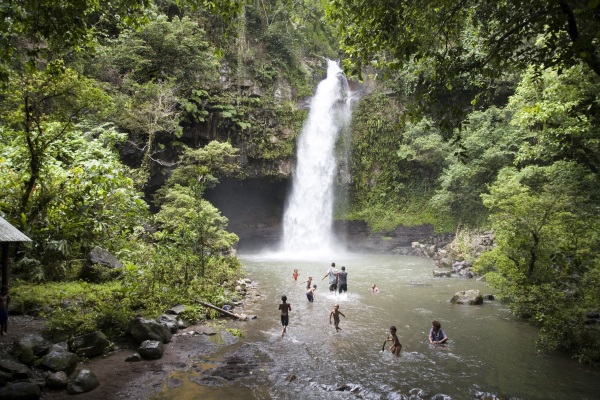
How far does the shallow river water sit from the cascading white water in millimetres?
12935

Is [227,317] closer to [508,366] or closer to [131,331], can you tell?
[131,331]

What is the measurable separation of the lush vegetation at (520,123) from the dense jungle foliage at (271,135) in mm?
58

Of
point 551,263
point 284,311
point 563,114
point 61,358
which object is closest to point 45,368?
point 61,358

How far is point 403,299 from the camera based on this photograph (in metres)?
13.1

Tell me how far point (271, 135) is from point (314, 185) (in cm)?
486

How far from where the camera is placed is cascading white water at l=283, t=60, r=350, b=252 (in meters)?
26.8

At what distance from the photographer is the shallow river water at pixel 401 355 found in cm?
635

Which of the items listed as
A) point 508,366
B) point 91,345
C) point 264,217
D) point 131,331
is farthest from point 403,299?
point 264,217

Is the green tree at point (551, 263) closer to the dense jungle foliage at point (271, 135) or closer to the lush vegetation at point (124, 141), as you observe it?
the dense jungle foliage at point (271, 135)

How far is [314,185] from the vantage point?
26.9 m

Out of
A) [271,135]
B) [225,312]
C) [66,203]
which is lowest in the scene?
[225,312]

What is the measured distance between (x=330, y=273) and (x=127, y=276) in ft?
22.4

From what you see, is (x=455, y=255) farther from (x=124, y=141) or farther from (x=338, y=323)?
(x=124, y=141)

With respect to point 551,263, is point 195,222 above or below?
above
